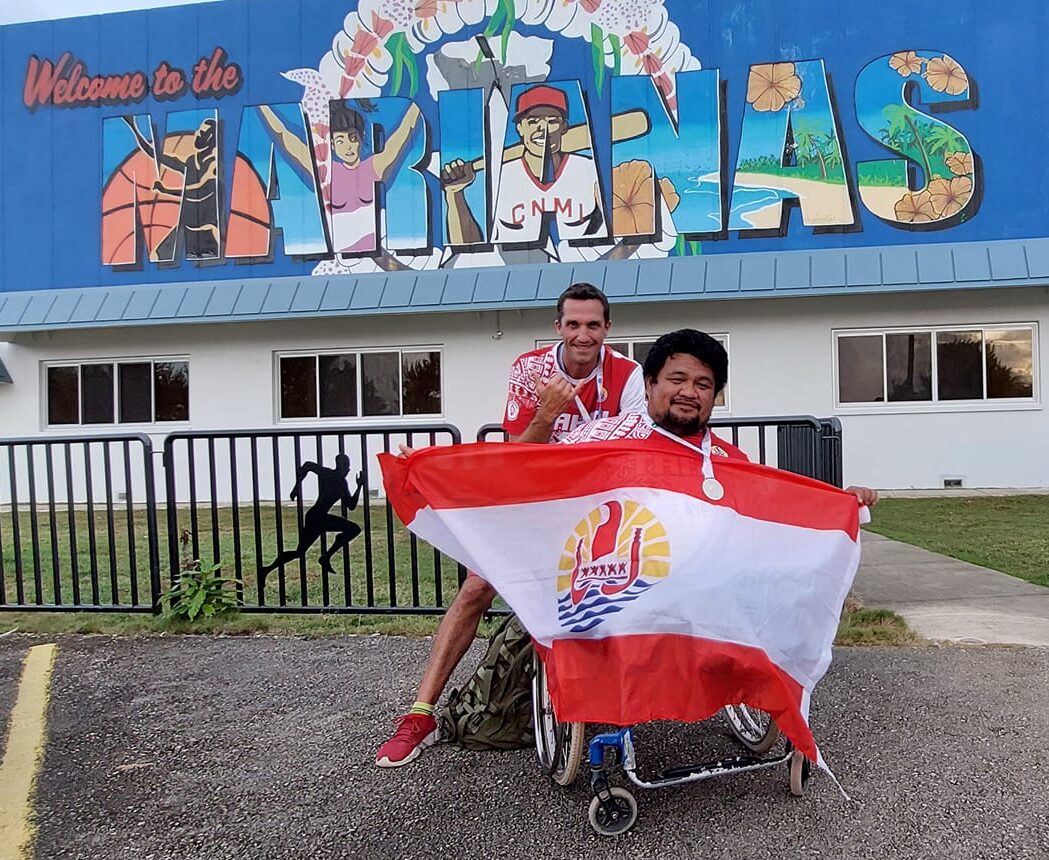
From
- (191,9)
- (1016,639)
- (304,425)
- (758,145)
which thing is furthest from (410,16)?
(1016,639)

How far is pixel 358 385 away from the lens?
46.3 ft

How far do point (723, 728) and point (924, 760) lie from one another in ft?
2.67

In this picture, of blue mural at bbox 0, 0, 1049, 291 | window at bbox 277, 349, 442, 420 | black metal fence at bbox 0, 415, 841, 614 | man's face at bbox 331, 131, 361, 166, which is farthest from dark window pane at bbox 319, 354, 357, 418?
man's face at bbox 331, 131, 361, 166

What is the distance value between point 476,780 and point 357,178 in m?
12.8

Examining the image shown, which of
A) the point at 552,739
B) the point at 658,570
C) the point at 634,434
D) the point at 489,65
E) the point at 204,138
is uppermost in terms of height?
the point at 489,65

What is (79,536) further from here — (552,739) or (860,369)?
(860,369)

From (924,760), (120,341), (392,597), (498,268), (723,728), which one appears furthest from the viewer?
(120,341)

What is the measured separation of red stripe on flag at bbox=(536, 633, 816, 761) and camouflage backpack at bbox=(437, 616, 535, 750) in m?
0.72

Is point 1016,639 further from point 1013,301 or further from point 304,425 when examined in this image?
point 304,425

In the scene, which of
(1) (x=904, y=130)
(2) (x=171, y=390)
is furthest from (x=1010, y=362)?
(2) (x=171, y=390)

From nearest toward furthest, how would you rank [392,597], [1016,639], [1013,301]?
[1016,639], [392,597], [1013,301]

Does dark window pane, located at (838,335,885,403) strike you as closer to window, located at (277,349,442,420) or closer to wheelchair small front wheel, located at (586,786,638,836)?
window, located at (277,349,442,420)

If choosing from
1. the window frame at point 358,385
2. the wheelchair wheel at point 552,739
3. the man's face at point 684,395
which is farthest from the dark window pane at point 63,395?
the man's face at point 684,395

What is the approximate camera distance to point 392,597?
5375 mm
